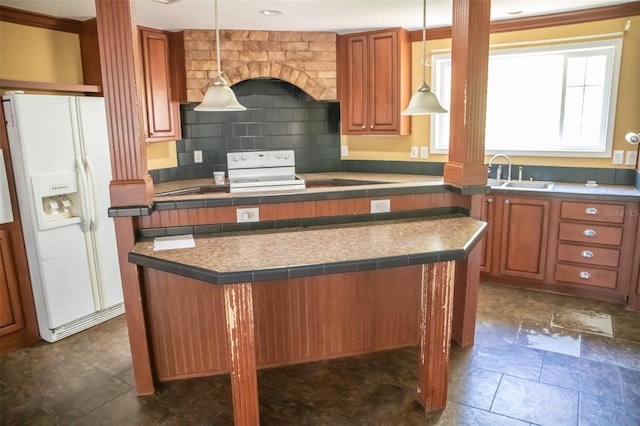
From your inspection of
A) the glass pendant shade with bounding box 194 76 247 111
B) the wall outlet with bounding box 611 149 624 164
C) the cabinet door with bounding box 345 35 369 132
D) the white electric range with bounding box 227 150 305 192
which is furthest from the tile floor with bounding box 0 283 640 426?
the cabinet door with bounding box 345 35 369 132

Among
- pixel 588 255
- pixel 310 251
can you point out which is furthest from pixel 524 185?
pixel 310 251

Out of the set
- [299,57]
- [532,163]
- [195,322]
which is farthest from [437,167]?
[195,322]

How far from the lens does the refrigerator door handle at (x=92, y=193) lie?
3.17 metres

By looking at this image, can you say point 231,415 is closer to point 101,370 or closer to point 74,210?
point 101,370

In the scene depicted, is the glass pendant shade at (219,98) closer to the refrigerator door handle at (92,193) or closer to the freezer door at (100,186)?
the freezer door at (100,186)

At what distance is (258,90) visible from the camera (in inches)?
177

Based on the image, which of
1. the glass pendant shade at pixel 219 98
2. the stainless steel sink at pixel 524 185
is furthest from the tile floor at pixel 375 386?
the glass pendant shade at pixel 219 98

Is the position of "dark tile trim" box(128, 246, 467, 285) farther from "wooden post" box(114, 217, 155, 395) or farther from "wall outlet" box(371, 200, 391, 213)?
"wall outlet" box(371, 200, 391, 213)

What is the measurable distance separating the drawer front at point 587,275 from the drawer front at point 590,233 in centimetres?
23

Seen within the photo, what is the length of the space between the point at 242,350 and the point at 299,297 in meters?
0.70

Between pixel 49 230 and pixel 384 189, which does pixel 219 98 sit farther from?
pixel 49 230

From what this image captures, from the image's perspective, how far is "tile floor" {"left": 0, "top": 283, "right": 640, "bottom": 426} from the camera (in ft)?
7.29

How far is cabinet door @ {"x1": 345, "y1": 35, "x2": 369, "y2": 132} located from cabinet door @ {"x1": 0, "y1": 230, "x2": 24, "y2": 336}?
9.90ft

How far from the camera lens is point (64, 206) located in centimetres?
311
